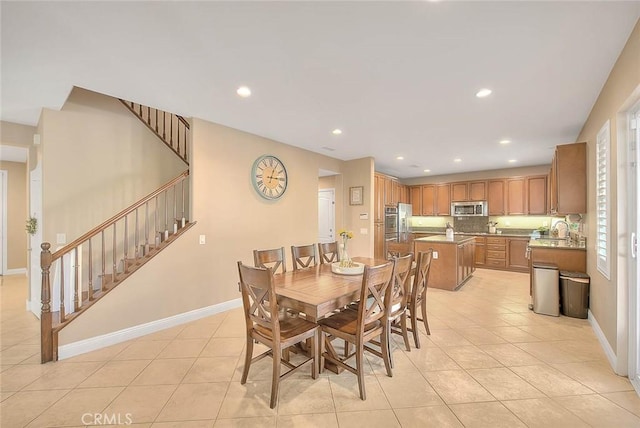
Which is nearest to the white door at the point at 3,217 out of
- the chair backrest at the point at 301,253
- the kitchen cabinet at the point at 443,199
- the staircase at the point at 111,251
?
the staircase at the point at 111,251

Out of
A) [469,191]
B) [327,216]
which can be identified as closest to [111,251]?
[327,216]

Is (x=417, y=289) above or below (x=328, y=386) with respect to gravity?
above

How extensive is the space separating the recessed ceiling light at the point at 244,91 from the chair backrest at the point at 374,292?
7.03 feet

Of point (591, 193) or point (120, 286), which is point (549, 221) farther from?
point (120, 286)

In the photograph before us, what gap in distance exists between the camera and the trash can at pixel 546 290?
3607 millimetres

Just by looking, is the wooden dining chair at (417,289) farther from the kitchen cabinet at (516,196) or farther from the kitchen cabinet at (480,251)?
the kitchen cabinet at (516,196)

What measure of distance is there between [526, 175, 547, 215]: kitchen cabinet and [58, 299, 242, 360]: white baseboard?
715cm

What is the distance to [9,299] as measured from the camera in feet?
13.9

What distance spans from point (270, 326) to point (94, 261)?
9.64 ft

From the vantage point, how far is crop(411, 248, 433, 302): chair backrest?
2803 mm

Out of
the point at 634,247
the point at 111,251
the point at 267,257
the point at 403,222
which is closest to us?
the point at 634,247

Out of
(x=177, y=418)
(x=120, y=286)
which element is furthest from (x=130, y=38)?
(x=177, y=418)

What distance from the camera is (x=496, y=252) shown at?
21.7 ft

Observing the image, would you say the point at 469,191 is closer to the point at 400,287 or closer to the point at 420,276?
the point at 420,276
